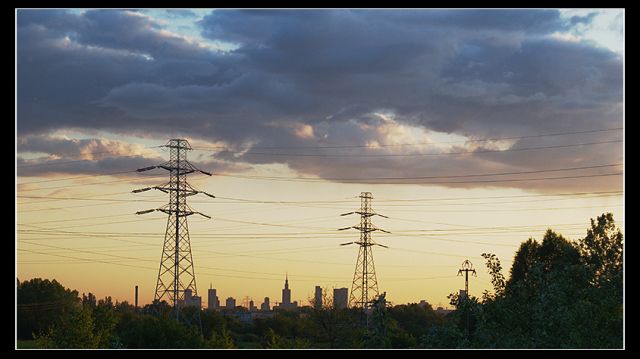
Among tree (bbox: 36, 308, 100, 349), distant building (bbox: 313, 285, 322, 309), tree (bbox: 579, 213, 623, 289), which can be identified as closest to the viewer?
tree (bbox: 579, 213, 623, 289)

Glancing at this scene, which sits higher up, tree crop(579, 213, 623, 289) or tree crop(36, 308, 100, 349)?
tree crop(579, 213, 623, 289)

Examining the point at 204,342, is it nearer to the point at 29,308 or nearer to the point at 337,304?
the point at 337,304

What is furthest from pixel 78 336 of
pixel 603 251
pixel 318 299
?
pixel 603 251

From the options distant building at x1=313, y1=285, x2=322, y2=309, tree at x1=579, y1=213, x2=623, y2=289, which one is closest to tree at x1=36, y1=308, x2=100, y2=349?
distant building at x1=313, y1=285, x2=322, y2=309

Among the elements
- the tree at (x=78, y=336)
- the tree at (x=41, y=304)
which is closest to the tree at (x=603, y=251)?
the tree at (x=78, y=336)

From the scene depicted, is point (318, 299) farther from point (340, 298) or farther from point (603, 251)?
point (603, 251)

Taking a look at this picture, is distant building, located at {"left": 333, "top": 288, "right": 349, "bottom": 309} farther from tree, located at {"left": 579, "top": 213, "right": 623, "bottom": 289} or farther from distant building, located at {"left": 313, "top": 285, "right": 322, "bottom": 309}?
tree, located at {"left": 579, "top": 213, "right": 623, "bottom": 289}

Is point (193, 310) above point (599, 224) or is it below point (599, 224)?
below
